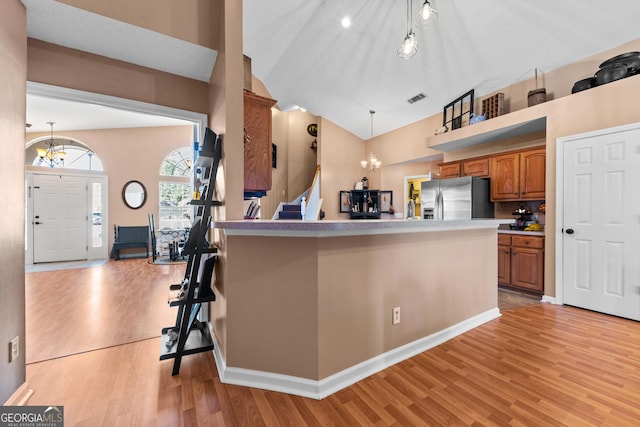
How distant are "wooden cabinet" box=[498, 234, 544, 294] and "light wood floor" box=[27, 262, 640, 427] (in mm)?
1458

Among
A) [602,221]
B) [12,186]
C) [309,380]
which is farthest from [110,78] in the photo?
[602,221]

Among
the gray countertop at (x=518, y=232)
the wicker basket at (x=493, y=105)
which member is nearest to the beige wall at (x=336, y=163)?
the wicker basket at (x=493, y=105)

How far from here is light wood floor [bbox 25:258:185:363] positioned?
7.98 feet

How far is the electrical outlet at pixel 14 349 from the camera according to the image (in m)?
1.53

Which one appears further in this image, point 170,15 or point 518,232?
point 518,232

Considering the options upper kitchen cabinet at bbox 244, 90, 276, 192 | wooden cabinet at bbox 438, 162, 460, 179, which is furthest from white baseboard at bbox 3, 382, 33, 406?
wooden cabinet at bbox 438, 162, 460, 179

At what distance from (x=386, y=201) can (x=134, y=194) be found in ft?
22.7

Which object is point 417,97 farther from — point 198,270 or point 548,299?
point 198,270

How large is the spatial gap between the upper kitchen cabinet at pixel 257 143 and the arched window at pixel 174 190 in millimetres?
5881

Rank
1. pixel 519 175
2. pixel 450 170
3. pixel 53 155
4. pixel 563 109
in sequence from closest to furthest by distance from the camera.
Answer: pixel 563 109
pixel 519 175
pixel 450 170
pixel 53 155

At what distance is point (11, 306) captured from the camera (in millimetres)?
1550

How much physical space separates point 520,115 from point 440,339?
3523 millimetres

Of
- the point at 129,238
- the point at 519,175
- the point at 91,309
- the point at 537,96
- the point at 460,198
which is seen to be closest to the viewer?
the point at 91,309

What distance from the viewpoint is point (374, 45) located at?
14.9 feet
